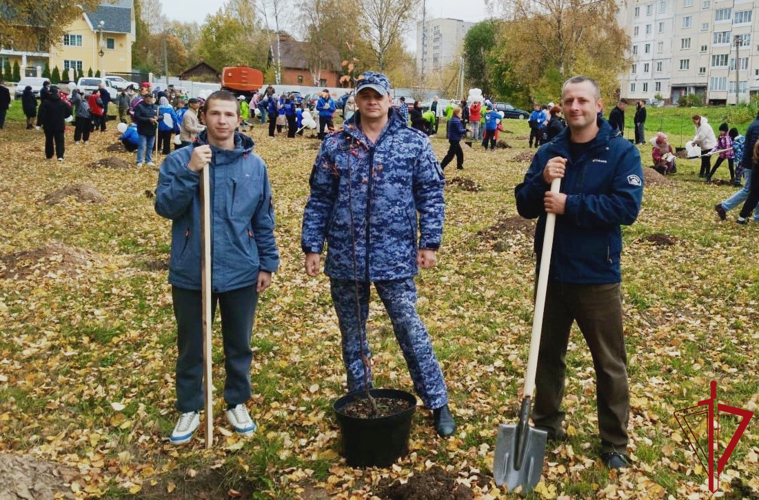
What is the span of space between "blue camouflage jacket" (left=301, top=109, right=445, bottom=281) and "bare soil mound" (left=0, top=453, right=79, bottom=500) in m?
1.87

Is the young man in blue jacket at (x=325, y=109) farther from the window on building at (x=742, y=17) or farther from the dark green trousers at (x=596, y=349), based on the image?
the window on building at (x=742, y=17)

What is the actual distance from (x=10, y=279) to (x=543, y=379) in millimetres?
6489

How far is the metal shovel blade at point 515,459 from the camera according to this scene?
144 inches

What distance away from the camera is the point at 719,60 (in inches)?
2950

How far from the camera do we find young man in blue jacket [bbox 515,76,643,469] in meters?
3.55

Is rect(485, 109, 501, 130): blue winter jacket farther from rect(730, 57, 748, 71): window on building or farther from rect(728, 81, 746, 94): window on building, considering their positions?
rect(728, 81, 746, 94): window on building

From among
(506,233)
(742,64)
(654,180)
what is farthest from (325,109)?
(742,64)

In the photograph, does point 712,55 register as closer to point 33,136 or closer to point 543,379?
point 33,136

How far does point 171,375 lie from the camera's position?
5.42 m

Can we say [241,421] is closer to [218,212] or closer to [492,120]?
[218,212]

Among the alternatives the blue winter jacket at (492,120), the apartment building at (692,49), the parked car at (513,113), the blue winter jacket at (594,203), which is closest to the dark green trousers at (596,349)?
the blue winter jacket at (594,203)

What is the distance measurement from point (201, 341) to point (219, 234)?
0.67m

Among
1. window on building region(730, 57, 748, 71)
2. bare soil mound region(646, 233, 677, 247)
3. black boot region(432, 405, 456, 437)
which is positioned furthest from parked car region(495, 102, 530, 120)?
black boot region(432, 405, 456, 437)

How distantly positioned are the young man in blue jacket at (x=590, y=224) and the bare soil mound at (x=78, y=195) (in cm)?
1083
